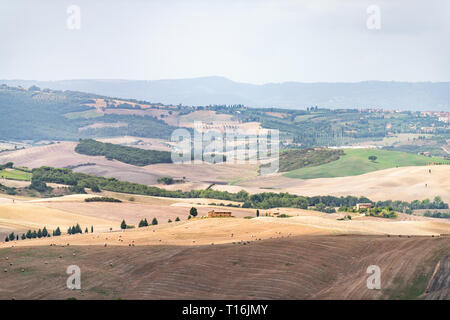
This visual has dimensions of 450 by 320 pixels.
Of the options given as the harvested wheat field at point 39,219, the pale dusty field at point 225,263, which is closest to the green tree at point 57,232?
the harvested wheat field at point 39,219

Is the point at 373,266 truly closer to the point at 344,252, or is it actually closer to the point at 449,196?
the point at 344,252

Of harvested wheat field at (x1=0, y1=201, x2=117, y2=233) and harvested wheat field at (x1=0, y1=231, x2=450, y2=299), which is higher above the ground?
harvested wheat field at (x1=0, y1=231, x2=450, y2=299)
